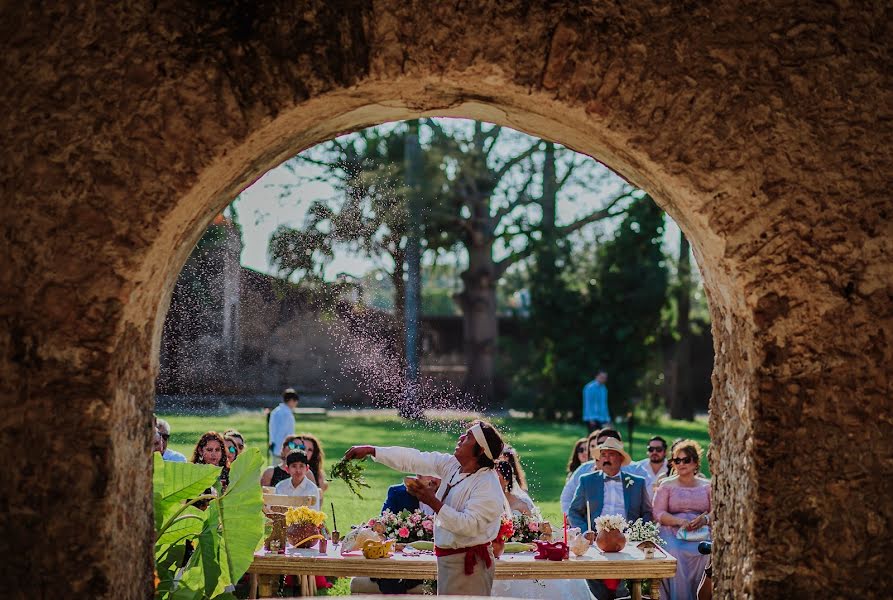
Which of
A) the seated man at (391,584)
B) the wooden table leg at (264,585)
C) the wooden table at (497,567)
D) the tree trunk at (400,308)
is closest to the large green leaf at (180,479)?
the wooden table at (497,567)

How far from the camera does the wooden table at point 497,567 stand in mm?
6879

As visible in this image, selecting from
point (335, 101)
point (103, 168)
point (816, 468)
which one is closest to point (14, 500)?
point (103, 168)

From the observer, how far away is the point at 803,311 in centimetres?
373

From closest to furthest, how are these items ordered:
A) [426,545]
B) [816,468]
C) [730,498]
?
1. [816,468]
2. [730,498]
3. [426,545]

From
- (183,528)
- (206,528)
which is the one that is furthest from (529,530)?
(206,528)

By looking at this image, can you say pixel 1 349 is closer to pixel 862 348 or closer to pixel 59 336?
pixel 59 336

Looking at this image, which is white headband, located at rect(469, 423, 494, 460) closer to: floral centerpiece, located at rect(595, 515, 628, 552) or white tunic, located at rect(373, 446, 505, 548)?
white tunic, located at rect(373, 446, 505, 548)

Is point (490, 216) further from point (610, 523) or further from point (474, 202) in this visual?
point (610, 523)

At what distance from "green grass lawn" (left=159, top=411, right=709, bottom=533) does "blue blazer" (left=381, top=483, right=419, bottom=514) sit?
250 cm

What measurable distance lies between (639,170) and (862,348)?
1.08 m

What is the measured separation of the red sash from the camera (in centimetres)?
562

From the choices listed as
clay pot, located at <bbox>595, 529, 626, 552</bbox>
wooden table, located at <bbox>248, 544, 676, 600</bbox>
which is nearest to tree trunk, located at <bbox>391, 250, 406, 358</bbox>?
clay pot, located at <bbox>595, 529, 626, 552</bbox>

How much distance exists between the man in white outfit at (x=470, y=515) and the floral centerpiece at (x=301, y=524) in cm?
194

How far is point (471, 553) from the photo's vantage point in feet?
18.5
